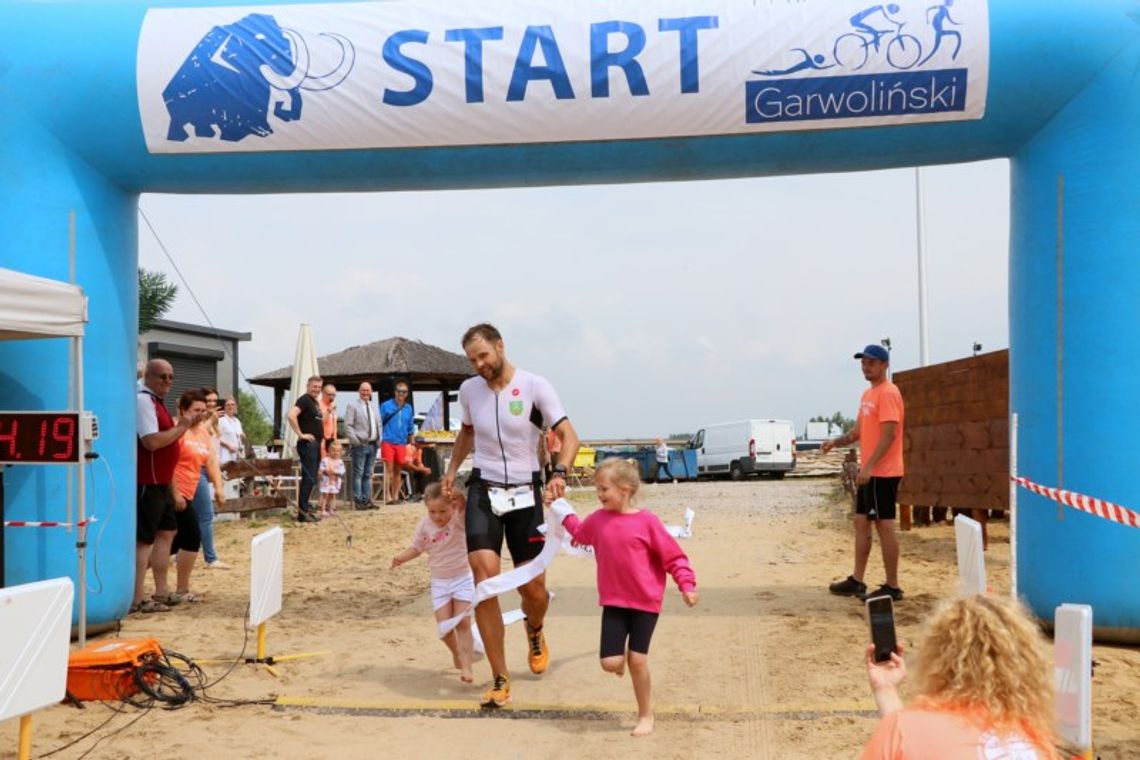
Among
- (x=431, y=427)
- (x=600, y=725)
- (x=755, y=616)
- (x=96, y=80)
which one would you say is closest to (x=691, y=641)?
(x=755, y=616)

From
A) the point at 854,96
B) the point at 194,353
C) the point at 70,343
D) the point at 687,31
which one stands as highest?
the point at 687,31

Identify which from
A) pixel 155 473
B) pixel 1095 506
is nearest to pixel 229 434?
pixel 155 473

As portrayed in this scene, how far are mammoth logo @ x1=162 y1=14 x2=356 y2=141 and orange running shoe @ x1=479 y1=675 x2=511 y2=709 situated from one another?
153 inches

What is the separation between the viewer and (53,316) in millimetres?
6020

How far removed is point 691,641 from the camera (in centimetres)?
689

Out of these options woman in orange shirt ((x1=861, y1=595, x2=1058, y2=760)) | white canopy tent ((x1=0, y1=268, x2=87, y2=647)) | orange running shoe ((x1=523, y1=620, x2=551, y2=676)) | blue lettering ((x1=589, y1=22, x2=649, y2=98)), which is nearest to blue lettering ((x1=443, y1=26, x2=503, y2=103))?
blue lettering ((x1=589, y1=22, x2=649, y2=98))

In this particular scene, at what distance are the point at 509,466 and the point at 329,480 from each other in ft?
34.7

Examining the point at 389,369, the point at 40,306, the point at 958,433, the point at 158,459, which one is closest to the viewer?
the point at 40,306

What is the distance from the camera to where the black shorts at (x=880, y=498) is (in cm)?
782

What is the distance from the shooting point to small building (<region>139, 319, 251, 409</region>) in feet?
95.8

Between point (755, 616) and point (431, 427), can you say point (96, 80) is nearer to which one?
point (755, 616)

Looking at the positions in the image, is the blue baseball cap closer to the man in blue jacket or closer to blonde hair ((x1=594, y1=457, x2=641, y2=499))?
blonde hair ((x1=594, y1=457, x2=641, y2=499))

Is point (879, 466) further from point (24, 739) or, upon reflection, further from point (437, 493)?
point (24, 739)

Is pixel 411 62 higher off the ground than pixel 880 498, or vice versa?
pixel 411 62
